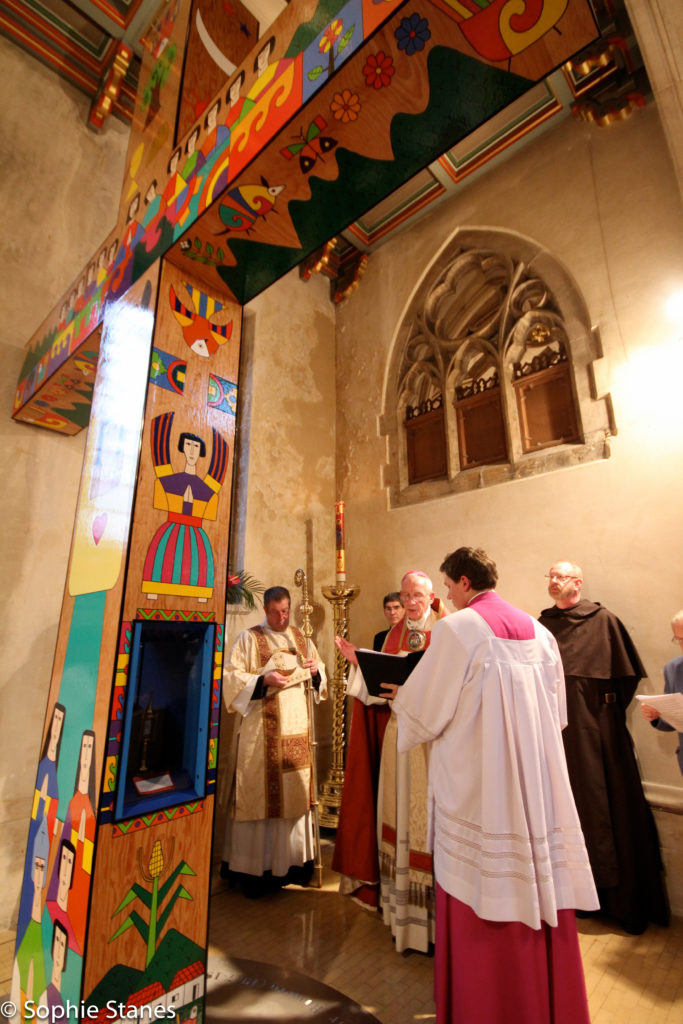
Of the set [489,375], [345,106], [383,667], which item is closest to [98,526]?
[383,667]

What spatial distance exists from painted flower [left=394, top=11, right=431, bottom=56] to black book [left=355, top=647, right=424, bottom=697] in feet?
7.33

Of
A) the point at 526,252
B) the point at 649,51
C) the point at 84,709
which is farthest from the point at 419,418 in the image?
the point at 84,709

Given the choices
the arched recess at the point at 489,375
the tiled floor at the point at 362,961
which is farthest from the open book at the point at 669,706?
the arched recess at the point at 489,375

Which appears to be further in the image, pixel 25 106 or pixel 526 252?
pixel 526 252

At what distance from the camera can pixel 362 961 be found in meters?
2.58

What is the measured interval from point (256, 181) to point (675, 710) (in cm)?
315

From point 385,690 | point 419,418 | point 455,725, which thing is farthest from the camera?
point 419,418

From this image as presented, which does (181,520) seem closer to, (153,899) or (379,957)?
(153,899)

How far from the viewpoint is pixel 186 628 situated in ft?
6.47

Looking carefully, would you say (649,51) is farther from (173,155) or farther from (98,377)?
(98,377)

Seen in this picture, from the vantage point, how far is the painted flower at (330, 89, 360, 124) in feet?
4.86

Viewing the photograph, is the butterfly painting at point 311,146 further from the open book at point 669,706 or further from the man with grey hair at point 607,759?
the man with grey hair at point 607,759

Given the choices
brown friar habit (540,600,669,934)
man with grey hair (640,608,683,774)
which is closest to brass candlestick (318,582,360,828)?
brown friar habit (540,600,669,934)

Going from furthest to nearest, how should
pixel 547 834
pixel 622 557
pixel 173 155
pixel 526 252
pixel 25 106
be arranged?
pixel 526 252, pixel 25 106, pixel 622 557, pixel 173 155, pixel 547 834
